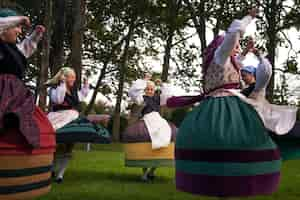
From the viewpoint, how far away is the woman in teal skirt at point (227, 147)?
13.4 feet

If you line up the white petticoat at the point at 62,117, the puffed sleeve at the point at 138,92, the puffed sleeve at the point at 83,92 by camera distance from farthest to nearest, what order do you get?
the puffed sleeve at the point at 83,92 < the puffed sleeve at the point at 138,92 < the white petticoat at the point at 62,117

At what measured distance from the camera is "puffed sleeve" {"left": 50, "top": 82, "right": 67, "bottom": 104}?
712cm

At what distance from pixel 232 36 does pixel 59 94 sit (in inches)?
138

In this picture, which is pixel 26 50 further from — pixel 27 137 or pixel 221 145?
pixel 221 145

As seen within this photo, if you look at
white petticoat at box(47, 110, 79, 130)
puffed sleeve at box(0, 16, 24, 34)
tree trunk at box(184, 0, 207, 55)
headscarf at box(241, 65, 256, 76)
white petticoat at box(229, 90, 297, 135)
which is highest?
tree trunk at box(184, 0, 207, 55)

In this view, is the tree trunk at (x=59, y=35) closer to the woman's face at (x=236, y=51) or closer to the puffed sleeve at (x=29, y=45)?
the puffed sleeve at (x=29, y=45)

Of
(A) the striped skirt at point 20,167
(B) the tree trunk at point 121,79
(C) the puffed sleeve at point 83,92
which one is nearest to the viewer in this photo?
(A) the striped skirt at point 20,167

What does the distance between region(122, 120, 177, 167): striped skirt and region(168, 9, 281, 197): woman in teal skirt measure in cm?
288

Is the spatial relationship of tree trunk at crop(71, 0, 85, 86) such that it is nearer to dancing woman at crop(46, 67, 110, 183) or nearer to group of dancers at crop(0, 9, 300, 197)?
dancing woman at crop(46, 67, 110, 183)

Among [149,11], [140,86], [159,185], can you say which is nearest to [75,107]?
[140,86]

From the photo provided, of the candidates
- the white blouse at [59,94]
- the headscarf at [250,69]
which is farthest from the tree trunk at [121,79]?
the headscarf at [250,69]

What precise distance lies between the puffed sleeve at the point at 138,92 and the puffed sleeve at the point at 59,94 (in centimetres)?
108

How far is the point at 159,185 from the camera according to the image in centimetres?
→ 722

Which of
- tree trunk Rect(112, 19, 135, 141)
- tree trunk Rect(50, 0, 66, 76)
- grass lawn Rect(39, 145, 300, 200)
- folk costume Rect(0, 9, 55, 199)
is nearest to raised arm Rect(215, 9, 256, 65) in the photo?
folk costume Rect(0, 9, 55, 199)
